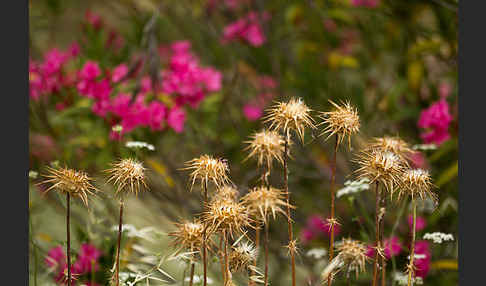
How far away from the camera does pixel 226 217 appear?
0.74 metres

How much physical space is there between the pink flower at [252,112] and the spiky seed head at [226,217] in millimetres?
1182

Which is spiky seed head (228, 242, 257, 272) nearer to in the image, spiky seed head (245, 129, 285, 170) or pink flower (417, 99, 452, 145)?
spiky seed head (245, 129, 285, 170)

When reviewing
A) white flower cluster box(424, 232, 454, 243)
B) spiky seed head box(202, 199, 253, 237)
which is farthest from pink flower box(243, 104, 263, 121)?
spiky seed head box(202, 199, 253, 237)

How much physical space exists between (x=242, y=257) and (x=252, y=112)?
118 centimetres

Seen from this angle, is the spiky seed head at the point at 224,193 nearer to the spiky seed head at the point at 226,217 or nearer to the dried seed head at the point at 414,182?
the spiky seed head at the point at 226,217

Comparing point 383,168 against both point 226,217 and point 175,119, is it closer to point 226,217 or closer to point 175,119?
point 226,217

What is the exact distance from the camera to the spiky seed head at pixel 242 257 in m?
0.83

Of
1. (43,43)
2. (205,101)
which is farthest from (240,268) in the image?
(43,43)

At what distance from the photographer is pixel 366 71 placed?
2238 mm

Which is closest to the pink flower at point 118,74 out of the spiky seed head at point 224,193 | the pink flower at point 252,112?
the pink flower at point 252,112

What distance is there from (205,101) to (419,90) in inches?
27.6

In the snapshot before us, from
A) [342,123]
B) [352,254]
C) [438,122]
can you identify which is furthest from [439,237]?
[438,122]

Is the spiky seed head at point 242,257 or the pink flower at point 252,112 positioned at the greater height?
the pink flower at point 252,112

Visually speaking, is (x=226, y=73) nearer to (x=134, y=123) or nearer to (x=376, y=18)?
(x=376, y=18)
